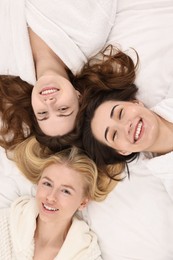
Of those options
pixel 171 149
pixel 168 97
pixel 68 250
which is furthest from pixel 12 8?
pixel 68 250

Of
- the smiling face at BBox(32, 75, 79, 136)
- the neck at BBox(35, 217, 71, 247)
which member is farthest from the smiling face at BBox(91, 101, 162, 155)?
the neck at BBox(35, 217, 71, 247)

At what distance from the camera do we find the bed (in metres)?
1.82

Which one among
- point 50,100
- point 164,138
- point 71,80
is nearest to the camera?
point 50,100

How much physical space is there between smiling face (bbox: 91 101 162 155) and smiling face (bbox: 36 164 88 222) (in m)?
0.27

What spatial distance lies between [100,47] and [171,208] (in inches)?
30.1

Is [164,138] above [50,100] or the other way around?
the other way around

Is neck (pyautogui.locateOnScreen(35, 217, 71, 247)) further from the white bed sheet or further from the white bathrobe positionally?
the white bathrobe

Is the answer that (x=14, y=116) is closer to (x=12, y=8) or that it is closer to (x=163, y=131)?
(x=12, y=8)

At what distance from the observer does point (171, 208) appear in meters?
1.89

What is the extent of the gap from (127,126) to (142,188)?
420mm

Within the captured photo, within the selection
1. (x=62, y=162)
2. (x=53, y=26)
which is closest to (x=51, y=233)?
(x=62, y=162)

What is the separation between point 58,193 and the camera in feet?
5.94

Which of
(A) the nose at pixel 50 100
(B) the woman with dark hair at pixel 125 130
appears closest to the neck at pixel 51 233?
(B) the woman with dark hair at pixel 125 130

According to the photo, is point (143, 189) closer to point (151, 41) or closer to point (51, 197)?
point (51, 197)
